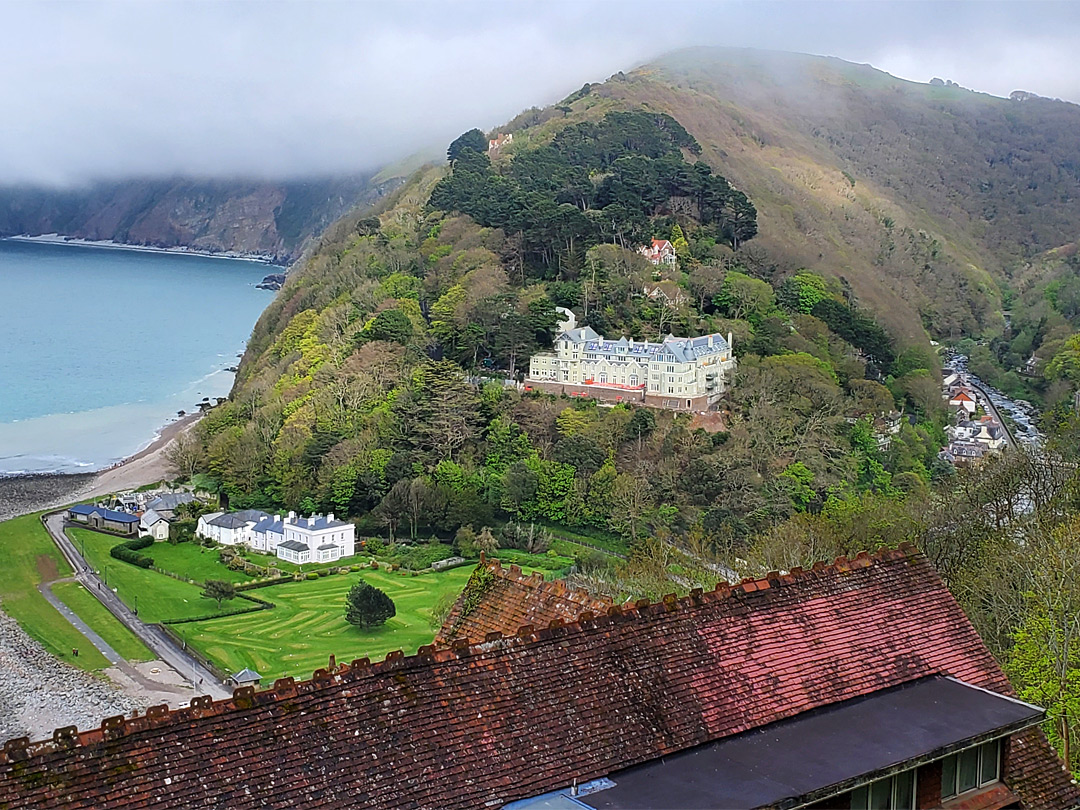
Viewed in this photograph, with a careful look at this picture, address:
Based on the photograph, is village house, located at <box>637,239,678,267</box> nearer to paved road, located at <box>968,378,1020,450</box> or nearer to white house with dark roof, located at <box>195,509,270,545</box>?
paved road, located at <box>968,378,1020,450</box>

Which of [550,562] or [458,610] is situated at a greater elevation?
[458,610]

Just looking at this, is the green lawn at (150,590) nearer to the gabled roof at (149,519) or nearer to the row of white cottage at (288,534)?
the gabled roof at (149,519)

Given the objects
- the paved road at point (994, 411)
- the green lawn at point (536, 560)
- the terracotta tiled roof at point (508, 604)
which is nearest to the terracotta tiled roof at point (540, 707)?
the terracotta tiled roof at point (508, 604)

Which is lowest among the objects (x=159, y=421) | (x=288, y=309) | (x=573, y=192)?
(x=159, y=421)

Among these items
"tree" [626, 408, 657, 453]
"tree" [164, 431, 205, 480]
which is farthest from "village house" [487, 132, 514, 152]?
"tree" [626, 408, 657, 453]

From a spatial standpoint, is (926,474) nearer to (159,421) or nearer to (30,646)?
(30,646)

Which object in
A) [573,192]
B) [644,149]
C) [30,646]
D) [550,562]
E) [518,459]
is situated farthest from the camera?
[644,149]

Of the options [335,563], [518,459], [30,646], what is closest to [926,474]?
[518,459]
